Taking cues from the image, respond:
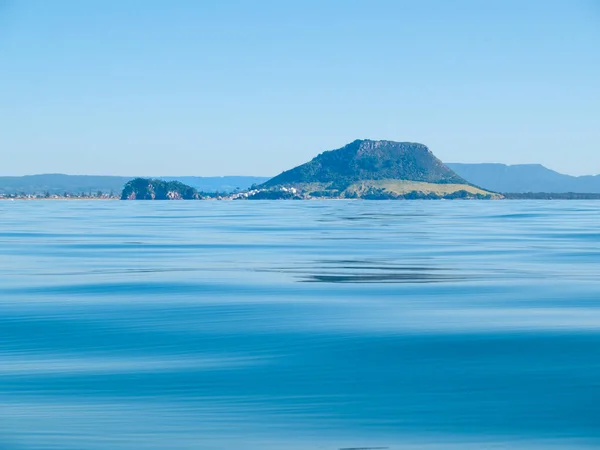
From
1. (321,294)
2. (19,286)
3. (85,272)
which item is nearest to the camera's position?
(321,294)

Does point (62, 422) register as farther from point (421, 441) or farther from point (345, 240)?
point (345, 240)

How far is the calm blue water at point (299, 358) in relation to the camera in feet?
39.6

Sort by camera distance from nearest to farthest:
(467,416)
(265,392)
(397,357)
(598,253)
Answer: (467,416), (265,392), (397,357), (598,253)

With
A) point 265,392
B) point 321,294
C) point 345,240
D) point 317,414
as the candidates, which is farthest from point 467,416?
point 345,240

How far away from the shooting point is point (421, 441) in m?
11.7

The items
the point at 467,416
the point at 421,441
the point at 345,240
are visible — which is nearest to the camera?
the point at 421,441

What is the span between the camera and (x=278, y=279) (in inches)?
1179

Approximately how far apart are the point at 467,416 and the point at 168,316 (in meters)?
10.5

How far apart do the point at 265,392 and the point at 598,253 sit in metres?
31.8

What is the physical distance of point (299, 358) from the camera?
650 inches

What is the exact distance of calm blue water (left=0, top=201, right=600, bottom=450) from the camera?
12078 millimetres

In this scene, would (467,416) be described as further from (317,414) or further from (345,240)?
(345,240)

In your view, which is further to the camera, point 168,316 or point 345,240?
point 345,240

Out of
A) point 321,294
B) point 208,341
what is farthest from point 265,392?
point 321,294
